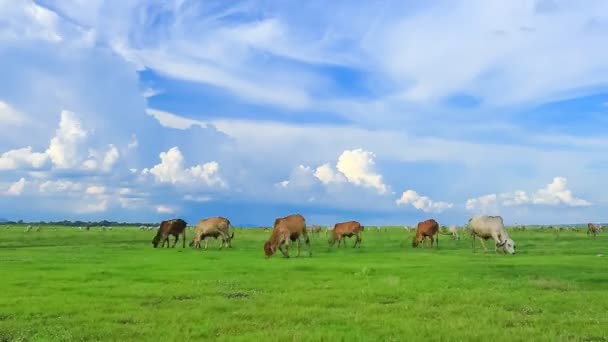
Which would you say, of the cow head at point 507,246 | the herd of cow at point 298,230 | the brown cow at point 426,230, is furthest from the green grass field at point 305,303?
the brown cow at point 426,230

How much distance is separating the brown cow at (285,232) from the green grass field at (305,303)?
7448mm

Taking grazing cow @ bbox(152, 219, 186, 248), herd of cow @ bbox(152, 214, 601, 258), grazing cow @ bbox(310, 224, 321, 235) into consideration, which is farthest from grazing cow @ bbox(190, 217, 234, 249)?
grazing cow @ bbox(310, 224, 321, 235)

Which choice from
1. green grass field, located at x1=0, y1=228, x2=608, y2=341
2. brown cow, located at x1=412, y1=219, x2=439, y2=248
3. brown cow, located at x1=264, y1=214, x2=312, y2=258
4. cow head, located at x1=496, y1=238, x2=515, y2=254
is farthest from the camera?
brown cow, located at x1=412, y1=219, x2=439, y2=248

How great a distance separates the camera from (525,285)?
67.3 feet

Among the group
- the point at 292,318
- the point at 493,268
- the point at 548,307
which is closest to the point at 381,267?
the point at 493,268

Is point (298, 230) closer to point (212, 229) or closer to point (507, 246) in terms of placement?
point (212, 229)

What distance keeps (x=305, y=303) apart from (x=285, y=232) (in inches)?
700

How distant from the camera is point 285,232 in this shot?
3450 cm

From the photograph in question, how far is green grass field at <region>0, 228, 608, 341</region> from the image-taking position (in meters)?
12.9

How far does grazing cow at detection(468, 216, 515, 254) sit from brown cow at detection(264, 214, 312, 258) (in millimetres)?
12926

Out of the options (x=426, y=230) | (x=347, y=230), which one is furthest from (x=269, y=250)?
(x=426, y=230)

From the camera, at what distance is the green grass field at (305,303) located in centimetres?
1285

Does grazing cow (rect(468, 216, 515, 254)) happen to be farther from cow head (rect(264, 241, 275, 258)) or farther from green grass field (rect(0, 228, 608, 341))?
cow head (rect(264, 241, 275, 258))

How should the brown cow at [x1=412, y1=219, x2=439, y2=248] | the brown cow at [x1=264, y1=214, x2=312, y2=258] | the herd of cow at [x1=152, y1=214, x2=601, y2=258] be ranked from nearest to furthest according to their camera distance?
the brown cow at [x1=264, y1=214, x2=312, y2=258] < the herd of cow at [x1=152, y1=214, x2=601, y2=258] < the brown cow at [x1=412, y1=219, x2=439, y2=248]
